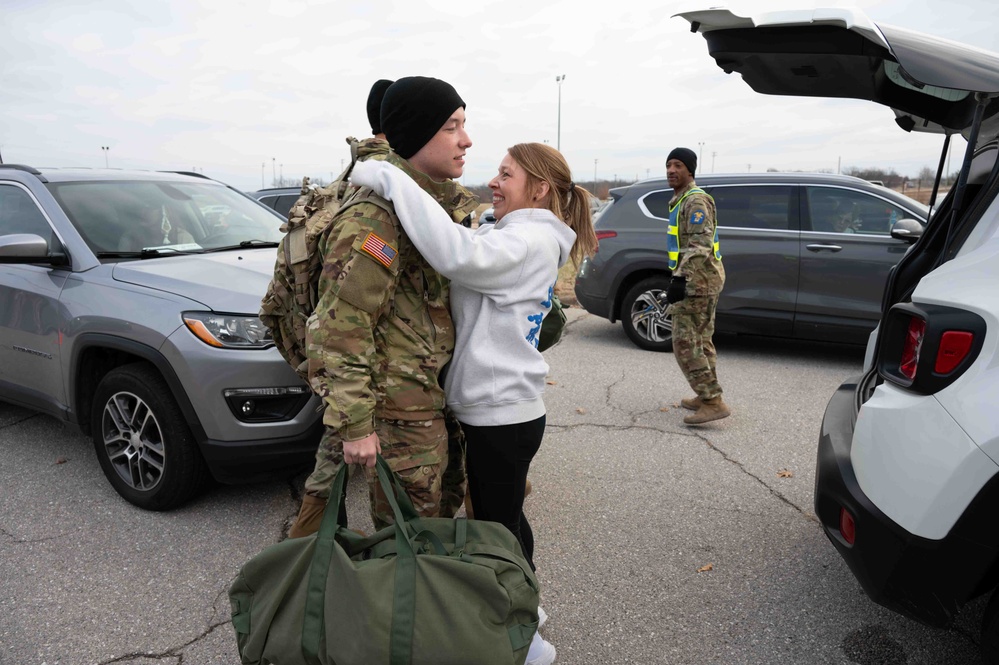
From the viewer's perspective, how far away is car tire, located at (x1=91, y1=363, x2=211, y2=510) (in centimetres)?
337

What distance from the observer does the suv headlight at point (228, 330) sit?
3.22 metres

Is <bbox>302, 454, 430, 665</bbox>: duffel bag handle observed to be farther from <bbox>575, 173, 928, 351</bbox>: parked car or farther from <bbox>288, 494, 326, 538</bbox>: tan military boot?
<bbox>575, 173, 928, 351</bbox>: parked car

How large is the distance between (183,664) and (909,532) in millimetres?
2332

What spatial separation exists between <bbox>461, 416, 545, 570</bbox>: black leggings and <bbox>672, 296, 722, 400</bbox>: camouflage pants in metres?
2.85

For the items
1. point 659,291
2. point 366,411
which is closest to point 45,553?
point 366,411

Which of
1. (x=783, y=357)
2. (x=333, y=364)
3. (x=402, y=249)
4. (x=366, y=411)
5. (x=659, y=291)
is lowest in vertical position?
(x=783, y=357)

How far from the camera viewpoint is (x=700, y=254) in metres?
4.85

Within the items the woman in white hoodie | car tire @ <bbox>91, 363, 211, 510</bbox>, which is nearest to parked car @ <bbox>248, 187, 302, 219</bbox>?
car tire @ <bbox>91, 363, 211, 510</bbox>

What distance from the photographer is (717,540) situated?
332 centimetres

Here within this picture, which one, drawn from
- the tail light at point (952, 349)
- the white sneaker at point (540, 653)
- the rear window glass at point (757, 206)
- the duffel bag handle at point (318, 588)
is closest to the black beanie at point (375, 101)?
the duffel bag handle at point (318, 588)

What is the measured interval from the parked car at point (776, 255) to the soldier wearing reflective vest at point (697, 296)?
6.38ft

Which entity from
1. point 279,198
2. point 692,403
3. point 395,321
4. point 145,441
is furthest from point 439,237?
point 279,198

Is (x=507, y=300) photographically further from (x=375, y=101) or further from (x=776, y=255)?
(x=776, y=255)

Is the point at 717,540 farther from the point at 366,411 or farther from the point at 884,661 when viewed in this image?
the point at 366,411
